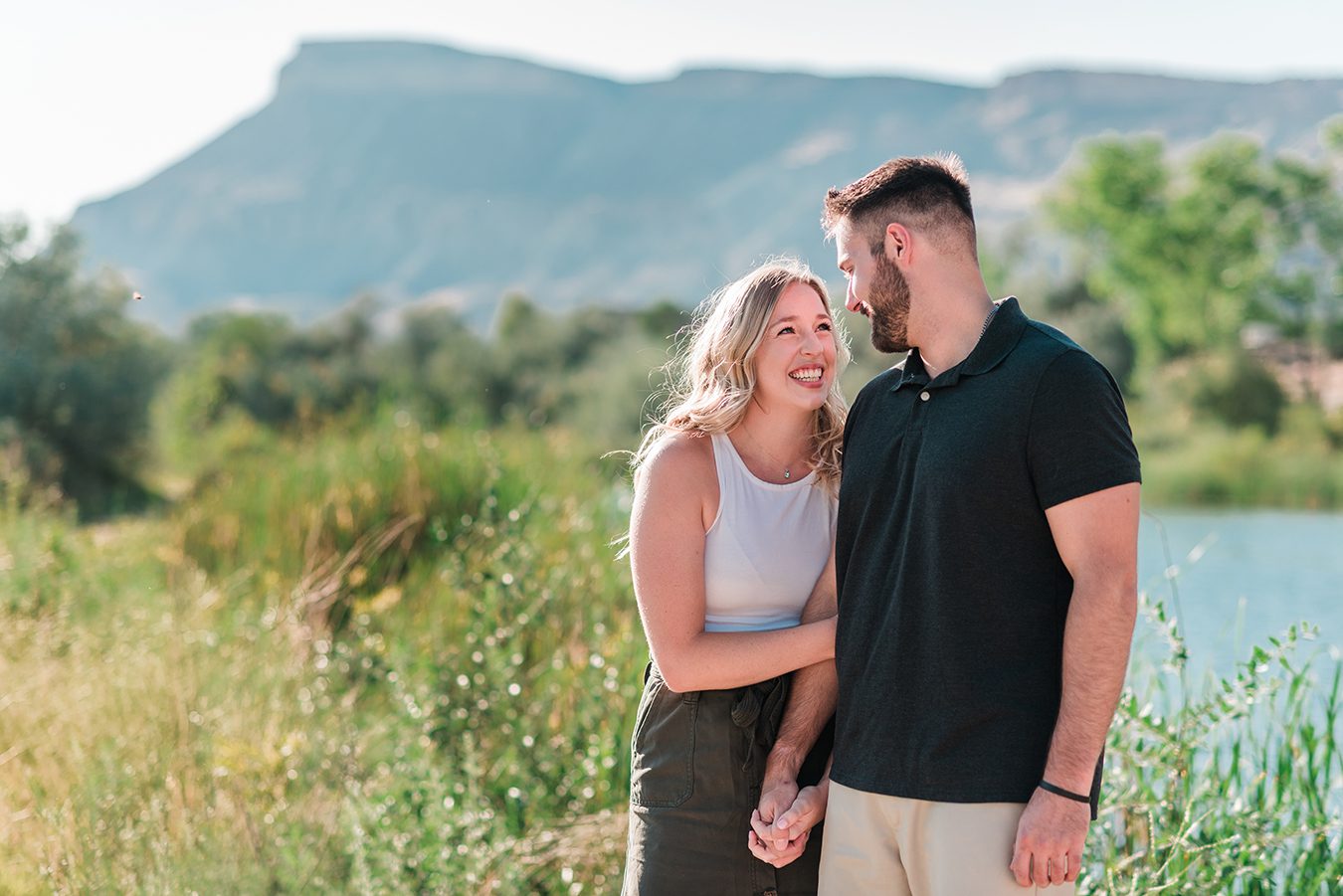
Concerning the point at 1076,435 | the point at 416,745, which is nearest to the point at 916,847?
the point at 1076,435

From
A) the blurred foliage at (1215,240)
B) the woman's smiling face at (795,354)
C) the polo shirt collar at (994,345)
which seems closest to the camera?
the polo shirt collar at (994,345)

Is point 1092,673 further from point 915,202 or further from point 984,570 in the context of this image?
point 915,202

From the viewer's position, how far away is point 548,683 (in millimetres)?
4691

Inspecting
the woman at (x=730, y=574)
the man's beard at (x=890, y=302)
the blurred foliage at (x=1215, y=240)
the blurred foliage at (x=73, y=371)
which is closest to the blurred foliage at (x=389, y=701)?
the woman at (x=730, y=574)

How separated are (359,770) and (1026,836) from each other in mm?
2775

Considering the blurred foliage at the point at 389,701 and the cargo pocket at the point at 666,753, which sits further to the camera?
the blurred foliage at the point at 389,701

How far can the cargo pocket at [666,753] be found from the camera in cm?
229

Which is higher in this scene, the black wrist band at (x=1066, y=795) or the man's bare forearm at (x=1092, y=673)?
the man's bare forearm at (x=1092, y=673)

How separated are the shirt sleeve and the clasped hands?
68 cm

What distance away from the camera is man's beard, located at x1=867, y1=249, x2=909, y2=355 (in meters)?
2.17

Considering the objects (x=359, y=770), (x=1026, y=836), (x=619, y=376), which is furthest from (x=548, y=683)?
(x=619, y=376)

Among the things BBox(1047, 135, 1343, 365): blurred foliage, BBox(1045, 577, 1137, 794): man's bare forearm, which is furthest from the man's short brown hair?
BBox(1047, 135, 1343, 365): blurred foliage

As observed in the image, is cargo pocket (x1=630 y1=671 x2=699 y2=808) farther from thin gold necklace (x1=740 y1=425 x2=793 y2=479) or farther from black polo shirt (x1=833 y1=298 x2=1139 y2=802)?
thin gold necklace (x1=740 y1=425 x2=793 y2=479)

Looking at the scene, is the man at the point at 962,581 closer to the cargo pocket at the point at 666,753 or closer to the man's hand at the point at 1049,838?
the man's hand at the point at 1049,838
